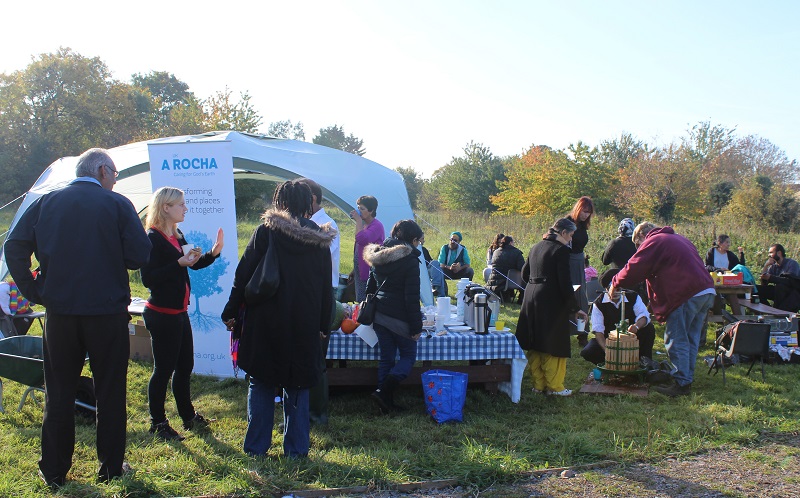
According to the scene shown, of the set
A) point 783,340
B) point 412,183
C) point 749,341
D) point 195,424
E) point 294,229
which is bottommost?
point 195,424

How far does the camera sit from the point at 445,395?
456cm

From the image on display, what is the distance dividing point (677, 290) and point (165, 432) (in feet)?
14.0

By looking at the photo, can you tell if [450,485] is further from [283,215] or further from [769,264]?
[769,264]

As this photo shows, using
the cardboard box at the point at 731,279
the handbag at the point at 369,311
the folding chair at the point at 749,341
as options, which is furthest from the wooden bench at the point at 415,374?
the cardboard box at the point at 731,279

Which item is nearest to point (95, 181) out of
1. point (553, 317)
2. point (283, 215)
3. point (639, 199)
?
point (283, 215)

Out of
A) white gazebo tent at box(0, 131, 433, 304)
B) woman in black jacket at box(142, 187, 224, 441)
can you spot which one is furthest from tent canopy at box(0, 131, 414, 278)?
woman in black jacket at box(142, 187, 224, 441)

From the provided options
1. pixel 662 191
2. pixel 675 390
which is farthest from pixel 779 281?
pixel 662 191

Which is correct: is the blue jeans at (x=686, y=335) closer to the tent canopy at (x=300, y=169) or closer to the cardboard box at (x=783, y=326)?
the cardboard box at (x=783, y=326)

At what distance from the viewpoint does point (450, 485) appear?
11.5 ft

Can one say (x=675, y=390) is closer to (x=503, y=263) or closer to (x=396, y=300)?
Answer: (x=396, y=300)

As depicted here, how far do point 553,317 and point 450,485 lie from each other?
2156mm

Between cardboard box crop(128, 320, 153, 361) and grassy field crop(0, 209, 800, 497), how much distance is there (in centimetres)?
31

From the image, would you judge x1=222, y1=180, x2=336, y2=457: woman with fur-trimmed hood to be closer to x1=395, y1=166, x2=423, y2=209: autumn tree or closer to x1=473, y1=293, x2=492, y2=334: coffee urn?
x1=473, y1=293, x2=492, y2=334: coffee urn

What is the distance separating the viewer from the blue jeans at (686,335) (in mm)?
5406
